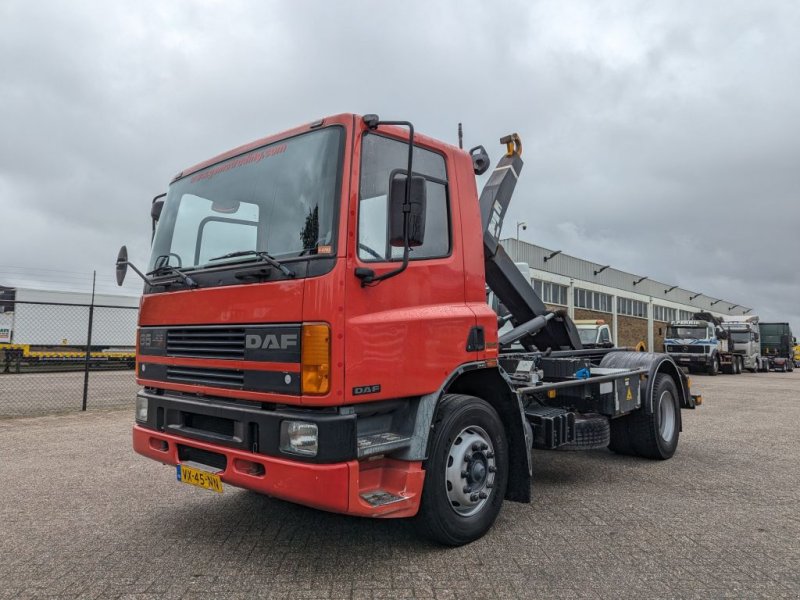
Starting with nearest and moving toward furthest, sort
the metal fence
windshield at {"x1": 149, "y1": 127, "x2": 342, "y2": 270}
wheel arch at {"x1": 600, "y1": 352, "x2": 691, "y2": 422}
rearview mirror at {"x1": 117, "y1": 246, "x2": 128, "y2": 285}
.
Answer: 1. windshield at {"x1": 149, "y1": 127, "x2": 342, "y2": 270}
2. rearview mirror at {"x1": 117, "y1": 246, "x2": 128, "y2": 285}
3. wheel arch at {"x1": 600, "y1": 352, "x2": 691, "y2": 422}
4. the metal fence

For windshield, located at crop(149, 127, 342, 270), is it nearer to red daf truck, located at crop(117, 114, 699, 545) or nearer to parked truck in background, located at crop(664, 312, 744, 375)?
red daf truck, located at crop(117, 114, 699, 545)

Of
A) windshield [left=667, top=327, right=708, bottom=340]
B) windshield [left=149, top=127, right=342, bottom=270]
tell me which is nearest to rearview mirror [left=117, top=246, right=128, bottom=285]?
windshield [left=149, top=127, right=342, bottom=270]

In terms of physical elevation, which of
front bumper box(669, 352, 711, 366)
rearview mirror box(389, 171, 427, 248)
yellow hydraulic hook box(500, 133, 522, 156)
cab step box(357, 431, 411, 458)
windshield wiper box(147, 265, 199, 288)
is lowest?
cab step box(357, 431, 411, 458)

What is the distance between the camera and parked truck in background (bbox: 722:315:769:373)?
30.7 meters

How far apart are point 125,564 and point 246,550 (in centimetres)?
72

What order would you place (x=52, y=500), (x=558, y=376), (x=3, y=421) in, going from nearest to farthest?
(x=52, y=500) → (x=558, y=376) → (x=3, y=421)

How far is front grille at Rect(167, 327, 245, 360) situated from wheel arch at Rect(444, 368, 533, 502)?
5.05 feet

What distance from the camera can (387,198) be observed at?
3.46 meters

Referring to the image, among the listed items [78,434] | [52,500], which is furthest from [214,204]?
[78,434]

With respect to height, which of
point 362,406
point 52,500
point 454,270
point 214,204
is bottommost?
point 52,500

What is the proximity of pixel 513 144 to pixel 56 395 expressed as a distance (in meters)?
12.6

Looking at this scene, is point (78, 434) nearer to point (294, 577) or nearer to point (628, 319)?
point (294, 577)

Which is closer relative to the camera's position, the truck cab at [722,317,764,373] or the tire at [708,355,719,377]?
the tire at [708,355,719,377]

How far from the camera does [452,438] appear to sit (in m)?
3.70
